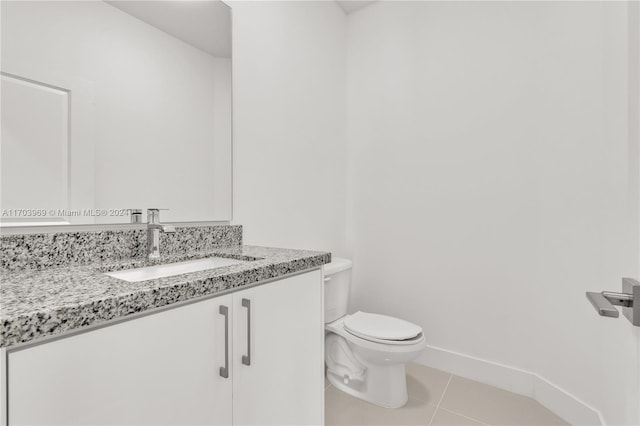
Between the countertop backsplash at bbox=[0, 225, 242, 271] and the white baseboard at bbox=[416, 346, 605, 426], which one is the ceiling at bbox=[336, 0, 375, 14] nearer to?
the countertop backsplash at bbox=[0, 225, 242, 271]

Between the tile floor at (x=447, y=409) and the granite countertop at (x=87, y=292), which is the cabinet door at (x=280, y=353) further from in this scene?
the tile floor at (x=447, y=409)

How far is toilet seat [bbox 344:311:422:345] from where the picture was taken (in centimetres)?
164

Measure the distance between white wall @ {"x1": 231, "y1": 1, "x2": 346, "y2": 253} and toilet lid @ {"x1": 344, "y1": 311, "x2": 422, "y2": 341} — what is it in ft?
1.81

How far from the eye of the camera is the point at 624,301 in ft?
2.19

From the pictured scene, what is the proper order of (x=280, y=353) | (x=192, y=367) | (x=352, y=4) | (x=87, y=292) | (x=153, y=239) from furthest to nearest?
(x=352, y=4)
(x=153, y=239)
(x=280, y=353)
(x=192, y=367)
(x=87, y=292)

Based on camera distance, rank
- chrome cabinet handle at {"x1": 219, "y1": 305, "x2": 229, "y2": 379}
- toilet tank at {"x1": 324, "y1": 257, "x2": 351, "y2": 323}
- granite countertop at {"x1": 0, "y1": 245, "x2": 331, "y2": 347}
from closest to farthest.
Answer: granite countertop at {"x1": 0, "y1": 245, "x2": 331, "y2": 347}, chrome cabinet handle at {"x1": 219, "y1": 305, "x2": 229, "y2": 379}, toilet tank at {"x1": 324, "y1": 257, "x2": 351, "y2": 323}

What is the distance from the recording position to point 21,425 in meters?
0.54

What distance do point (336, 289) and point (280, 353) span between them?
3.01ft

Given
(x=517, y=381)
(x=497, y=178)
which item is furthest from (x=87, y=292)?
(x=517, y=381)

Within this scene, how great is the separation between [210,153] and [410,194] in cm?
132

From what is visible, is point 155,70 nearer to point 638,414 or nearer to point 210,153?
point 210,153

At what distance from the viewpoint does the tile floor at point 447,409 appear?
1599mm

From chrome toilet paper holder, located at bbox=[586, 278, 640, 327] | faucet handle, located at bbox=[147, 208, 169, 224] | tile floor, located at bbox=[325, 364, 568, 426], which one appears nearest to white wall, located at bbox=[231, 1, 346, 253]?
faucet handle, located at bbox=[147, 208, 169, 224]

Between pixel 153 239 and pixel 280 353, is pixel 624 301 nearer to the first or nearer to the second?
pixel 280 353
